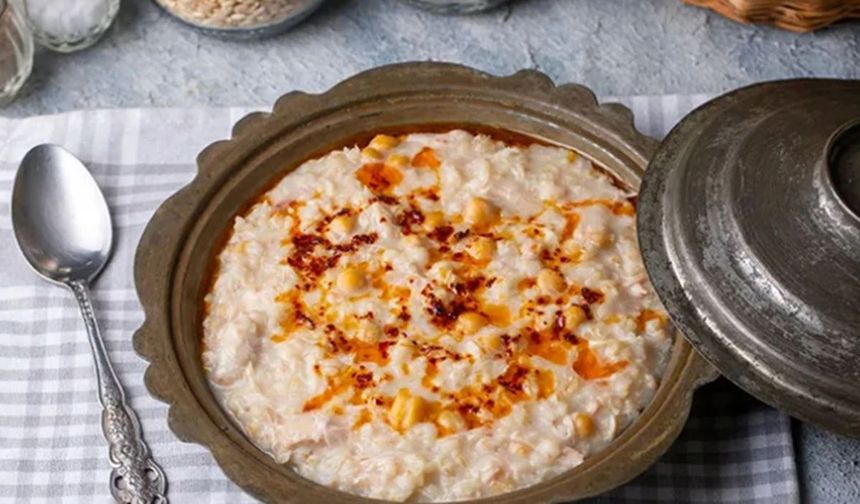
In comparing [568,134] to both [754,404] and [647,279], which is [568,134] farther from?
[754,404]

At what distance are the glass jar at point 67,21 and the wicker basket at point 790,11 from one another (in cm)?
211

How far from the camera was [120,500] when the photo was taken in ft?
10.9

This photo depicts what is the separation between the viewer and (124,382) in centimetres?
356

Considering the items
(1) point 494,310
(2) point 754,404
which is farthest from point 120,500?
(2) point 754,404

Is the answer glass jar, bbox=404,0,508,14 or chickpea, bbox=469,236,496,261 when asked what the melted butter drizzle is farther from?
glass jar, bbox=404,0,508,14

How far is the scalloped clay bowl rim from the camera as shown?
3016 millimetres

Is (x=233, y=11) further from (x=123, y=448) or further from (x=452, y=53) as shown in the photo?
(x=123, y=448)

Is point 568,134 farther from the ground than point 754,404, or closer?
farther from the ground

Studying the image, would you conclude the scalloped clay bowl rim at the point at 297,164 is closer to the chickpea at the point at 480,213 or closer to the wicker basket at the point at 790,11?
the chickpea at the point at 480,213

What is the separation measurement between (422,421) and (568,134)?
103 cm

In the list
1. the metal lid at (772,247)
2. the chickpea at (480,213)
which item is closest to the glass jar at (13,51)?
the chickpea at (480,213)

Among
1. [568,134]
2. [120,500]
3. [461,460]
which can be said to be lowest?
[120,500]

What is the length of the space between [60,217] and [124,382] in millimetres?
591


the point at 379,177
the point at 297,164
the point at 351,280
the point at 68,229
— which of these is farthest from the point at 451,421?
the point at 68,229
